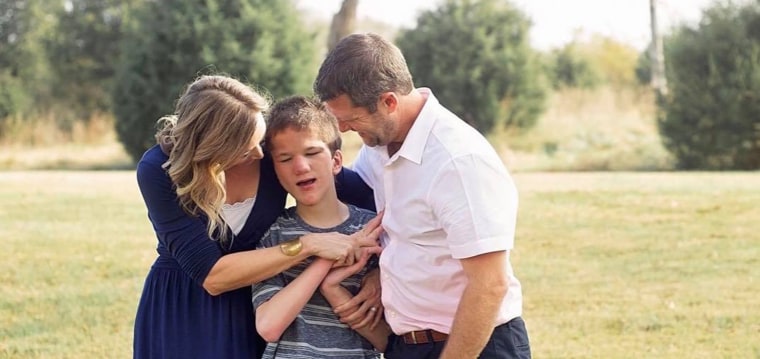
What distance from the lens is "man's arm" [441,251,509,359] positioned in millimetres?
2627

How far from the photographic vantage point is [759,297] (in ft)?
23.7

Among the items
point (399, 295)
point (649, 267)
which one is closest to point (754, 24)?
point (649, 267)

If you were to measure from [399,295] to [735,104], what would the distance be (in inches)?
708

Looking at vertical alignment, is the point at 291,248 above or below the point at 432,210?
below

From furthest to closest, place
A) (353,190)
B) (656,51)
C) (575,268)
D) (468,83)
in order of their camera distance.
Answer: (656,51)
(468,83)
(575,268)
(353,190)

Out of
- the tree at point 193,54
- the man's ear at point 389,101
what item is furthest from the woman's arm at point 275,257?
the tree at point 193,54

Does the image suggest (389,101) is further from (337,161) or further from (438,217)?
(337,161)

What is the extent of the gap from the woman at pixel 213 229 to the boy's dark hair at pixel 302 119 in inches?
2.3

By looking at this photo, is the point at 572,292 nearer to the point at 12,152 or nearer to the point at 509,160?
the point at 509,160

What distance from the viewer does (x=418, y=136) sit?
2.75 m

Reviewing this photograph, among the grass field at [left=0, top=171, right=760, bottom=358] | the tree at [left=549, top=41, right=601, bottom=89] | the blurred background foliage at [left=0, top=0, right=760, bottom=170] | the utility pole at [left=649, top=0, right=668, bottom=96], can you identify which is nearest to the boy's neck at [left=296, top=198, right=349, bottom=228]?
the grass field at [left=0, top=171, right=760, bottom=358]

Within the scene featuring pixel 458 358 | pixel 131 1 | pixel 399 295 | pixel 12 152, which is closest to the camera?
pixel 458 358

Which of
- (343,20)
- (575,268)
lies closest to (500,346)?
(575,268)

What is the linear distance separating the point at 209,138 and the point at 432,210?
2.56 ft
